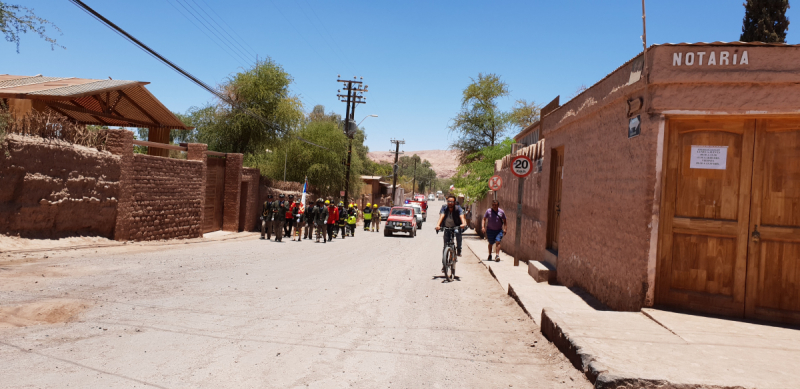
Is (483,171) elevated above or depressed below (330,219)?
above

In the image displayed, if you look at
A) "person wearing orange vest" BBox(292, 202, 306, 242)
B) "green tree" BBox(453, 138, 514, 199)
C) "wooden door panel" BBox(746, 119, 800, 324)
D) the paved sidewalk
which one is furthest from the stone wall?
"green tree" BBox(453, 138, 514, 199)

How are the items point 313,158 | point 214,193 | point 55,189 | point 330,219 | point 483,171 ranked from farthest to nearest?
point 313,158 → point 483,171 → point 214,193 → point 330,219 → point 55,189

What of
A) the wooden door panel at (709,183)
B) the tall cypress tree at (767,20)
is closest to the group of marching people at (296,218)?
the wooden door panel at (709,183)

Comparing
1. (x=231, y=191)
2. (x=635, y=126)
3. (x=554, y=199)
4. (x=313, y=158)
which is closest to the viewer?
(x=635, y=126)

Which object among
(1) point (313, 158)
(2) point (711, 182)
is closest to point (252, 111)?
(1) point (313, 158)

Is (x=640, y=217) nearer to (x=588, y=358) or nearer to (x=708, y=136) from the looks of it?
(x=708, y=136)

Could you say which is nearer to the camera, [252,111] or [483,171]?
[483,171]

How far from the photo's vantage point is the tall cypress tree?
27109mm

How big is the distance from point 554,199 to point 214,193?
51.1 feet

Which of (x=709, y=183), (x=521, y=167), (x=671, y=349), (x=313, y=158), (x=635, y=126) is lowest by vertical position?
(x=671, y=349)

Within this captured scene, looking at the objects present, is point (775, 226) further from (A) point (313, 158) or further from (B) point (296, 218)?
(A) point (313, 158)

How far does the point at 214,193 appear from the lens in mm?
23359

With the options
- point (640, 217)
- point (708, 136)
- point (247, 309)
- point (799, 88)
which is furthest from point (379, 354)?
point (799, 88)

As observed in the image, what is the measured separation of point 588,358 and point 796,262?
10.9 feet
